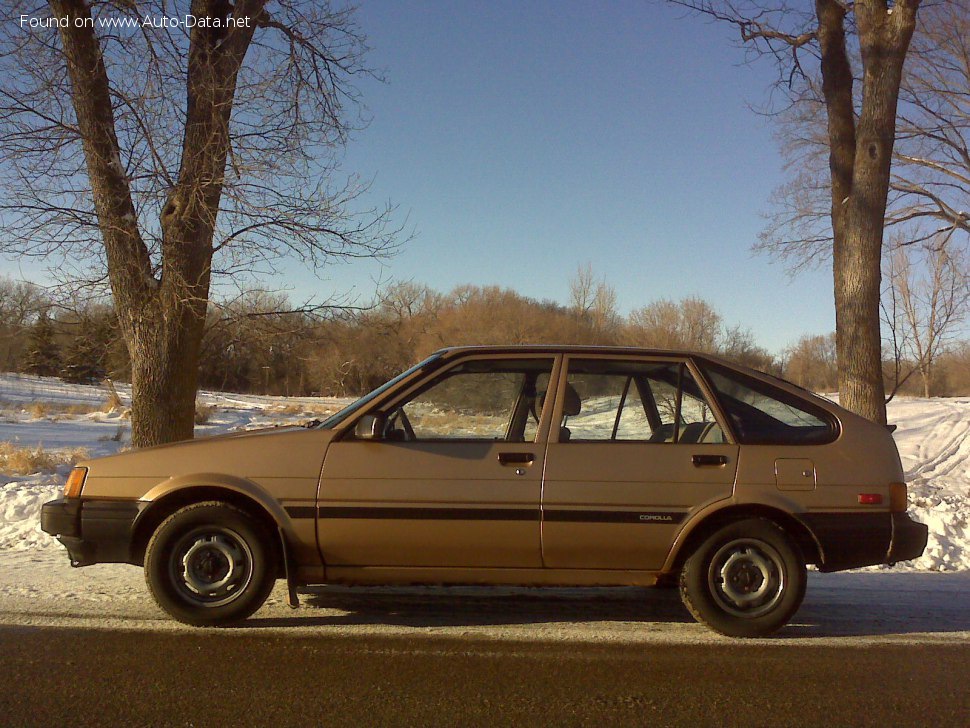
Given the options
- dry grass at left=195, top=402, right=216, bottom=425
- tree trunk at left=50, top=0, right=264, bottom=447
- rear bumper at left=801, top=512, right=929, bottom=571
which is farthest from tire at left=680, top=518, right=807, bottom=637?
dry grass at left=195, top=402, right=216, bottom=425

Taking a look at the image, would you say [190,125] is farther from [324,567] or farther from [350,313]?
[324,567]

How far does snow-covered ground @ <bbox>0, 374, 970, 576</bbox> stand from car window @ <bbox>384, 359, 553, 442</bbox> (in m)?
3.83

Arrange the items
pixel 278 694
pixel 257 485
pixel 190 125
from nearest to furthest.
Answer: pixel 278 694 < pixel 257 485 < pixel 190 125

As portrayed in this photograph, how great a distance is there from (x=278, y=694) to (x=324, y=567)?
1029 mm

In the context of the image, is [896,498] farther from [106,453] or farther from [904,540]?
[106,453]

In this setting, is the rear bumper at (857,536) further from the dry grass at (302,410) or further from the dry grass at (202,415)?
the dry grass at (302,410)

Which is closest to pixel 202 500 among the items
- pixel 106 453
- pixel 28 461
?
pixel 28 461

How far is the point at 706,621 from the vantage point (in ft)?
15.9

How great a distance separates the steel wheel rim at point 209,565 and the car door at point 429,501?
517mm

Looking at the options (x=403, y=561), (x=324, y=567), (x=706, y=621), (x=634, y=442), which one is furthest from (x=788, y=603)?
(x=324, y=567)

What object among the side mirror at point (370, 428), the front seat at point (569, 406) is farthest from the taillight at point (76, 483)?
the front seat at point (569, 406)

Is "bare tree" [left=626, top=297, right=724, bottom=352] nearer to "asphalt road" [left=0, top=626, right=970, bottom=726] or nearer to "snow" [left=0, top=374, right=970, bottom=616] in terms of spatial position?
"snow" [left=0, top=374, right=970, bottom=616]

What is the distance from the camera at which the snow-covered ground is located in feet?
24.2

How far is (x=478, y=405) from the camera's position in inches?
200
